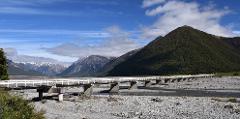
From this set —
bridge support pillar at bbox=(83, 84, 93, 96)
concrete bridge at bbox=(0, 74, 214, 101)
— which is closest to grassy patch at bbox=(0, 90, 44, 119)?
concrete bridge at bbox=(0, 74, 214, 101)

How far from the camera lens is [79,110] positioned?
4106 centimetres

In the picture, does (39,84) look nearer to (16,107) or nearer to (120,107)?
(120,107)

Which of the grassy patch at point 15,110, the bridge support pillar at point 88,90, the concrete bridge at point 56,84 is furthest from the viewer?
the bridge support pillar at point 88,90

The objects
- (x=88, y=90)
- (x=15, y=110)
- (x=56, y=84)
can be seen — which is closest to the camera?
(x=15, y=110)

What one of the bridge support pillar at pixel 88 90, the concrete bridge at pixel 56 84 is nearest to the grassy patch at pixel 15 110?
the concrete bridge at pixel 56 84

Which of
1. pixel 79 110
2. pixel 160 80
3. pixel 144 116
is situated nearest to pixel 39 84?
pixel 79 110

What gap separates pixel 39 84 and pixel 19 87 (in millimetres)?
3338

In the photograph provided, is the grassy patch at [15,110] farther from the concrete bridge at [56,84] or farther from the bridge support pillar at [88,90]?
the bridge support pillar at [88,90]

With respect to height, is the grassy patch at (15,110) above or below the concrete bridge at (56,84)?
below

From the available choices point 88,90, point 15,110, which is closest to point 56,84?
point 88,90

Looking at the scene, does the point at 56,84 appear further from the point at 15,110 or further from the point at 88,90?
the point at 15,110

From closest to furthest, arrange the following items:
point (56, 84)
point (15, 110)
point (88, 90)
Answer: point (15, 110) < point (56, 84) < point (88, 90)

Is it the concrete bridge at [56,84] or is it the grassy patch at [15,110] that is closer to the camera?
the grassy patch at [15,110]

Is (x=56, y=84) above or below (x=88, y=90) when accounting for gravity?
above
